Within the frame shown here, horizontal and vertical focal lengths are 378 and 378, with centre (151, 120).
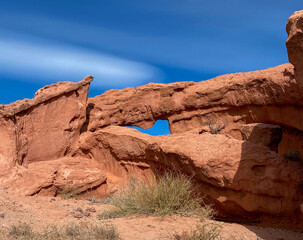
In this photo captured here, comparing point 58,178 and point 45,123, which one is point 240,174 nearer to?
point 58,178

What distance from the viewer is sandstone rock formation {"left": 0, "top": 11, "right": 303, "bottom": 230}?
28.0 feet

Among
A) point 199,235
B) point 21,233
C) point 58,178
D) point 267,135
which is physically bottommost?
point 199,235

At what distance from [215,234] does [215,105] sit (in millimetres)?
8275

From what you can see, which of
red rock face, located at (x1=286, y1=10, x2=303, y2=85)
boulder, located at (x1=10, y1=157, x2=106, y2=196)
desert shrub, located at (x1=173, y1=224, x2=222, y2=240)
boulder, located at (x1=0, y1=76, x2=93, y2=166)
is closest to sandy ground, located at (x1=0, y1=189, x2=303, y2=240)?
desert shrub, located at (x1=173, y1=224, x2=222, y2=240)

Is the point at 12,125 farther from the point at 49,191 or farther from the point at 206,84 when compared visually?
the point at 206,84

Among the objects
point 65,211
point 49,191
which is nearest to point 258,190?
point 65,211

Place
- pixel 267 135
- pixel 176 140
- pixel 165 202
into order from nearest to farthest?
pixel 165 202 → pixel 176 140 → pixel 267 135

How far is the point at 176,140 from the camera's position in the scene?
1032 centimetres

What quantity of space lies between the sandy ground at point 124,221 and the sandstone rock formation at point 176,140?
73cm

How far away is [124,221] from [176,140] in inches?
114

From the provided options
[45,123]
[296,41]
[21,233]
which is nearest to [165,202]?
[21,233]

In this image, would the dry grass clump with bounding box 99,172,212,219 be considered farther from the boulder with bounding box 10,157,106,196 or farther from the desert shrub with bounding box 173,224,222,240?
the boulder with bounding box 10,157,106,196

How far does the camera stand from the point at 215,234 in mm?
7168

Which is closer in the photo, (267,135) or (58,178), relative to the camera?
(267,135)
